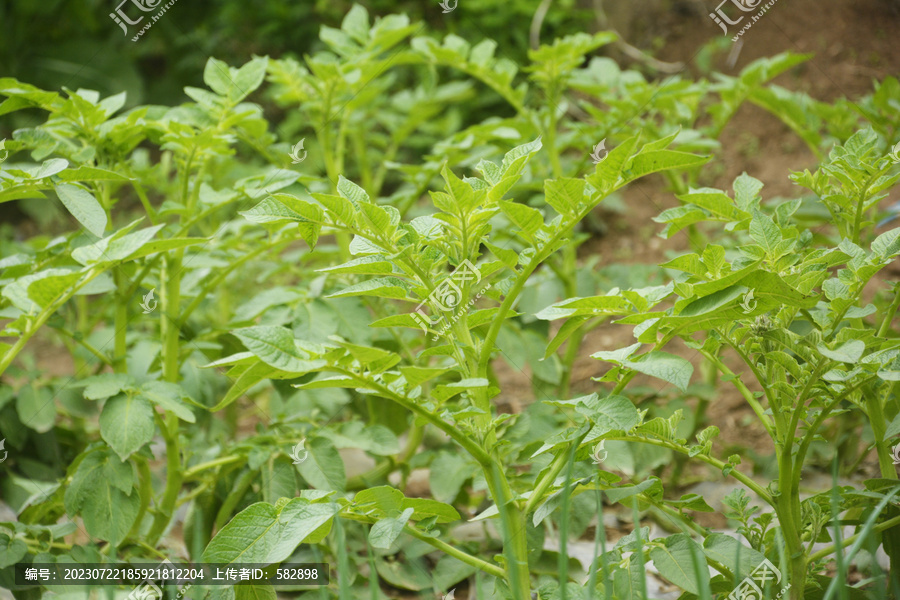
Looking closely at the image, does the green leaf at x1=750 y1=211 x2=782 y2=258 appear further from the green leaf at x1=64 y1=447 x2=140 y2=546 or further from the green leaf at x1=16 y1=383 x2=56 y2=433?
the green leaf at x1=16 y1=383 x2=56 y2=433

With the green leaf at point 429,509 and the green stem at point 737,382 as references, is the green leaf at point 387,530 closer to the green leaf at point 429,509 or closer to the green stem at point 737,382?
the green leaf at point 429,509

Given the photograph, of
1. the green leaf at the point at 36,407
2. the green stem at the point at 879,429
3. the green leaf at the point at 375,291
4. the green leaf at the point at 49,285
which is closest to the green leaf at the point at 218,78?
the green leaf at the point at 49,285

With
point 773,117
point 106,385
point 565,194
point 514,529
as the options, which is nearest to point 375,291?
point 565,194

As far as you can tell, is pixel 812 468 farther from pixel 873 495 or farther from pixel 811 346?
pixel 811 346

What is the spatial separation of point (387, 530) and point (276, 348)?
31 cm

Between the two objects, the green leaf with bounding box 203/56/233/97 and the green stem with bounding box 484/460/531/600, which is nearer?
the green stem with bounding box 484/460/531/600

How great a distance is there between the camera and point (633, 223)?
334cm

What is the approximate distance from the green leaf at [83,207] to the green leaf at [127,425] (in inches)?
13.4

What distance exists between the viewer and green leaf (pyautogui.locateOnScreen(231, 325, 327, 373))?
3.12ft

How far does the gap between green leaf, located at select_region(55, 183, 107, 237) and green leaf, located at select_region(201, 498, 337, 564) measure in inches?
23.2

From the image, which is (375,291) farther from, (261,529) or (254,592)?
(254,592)

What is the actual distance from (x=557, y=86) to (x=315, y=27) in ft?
8.69

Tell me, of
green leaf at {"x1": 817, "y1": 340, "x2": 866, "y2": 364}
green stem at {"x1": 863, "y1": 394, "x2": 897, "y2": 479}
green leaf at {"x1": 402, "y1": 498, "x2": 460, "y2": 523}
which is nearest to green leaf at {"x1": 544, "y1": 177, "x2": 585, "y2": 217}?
green leaf at {"x1": 817, "y1": 340, "x2": 866, "y2": 364}

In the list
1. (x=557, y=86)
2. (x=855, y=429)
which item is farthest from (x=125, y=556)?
(x=855, y=429)
